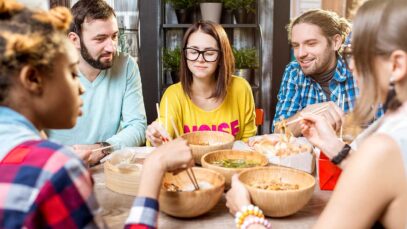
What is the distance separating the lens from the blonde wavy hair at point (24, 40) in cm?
82

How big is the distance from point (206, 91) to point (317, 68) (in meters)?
0.68

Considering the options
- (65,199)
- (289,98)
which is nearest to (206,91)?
(289,98)

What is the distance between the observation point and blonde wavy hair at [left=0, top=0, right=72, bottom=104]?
2.68 feet

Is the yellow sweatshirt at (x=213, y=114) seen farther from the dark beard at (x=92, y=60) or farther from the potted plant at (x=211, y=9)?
the potted plant at (x=211, y=9)

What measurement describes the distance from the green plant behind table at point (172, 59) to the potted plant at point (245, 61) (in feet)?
1.72

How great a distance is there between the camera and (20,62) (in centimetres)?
83

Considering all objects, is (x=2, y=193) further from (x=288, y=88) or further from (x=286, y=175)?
(x=288, y=88)

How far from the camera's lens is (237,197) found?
47.1 inches

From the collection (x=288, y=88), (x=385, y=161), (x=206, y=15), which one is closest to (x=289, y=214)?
(x=385, y=161)

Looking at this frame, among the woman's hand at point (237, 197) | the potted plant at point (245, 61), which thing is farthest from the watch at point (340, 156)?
the potted plant at point (245, 61)

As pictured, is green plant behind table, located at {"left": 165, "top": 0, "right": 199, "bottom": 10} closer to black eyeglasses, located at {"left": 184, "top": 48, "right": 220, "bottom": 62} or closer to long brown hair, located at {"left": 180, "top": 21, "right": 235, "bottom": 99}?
long brown hair, located at {"left": 180, "top": 21, "right": 235, "bottom": 99}

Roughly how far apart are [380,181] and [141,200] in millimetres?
556

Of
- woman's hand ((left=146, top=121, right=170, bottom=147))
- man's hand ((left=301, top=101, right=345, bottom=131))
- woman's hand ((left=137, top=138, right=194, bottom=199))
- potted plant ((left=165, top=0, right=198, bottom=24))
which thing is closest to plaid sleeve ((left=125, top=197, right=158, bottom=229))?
woman's hand ((left=137, top=138, right=194, bottom=199))

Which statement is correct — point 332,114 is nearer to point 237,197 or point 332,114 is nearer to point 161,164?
point 237,197
